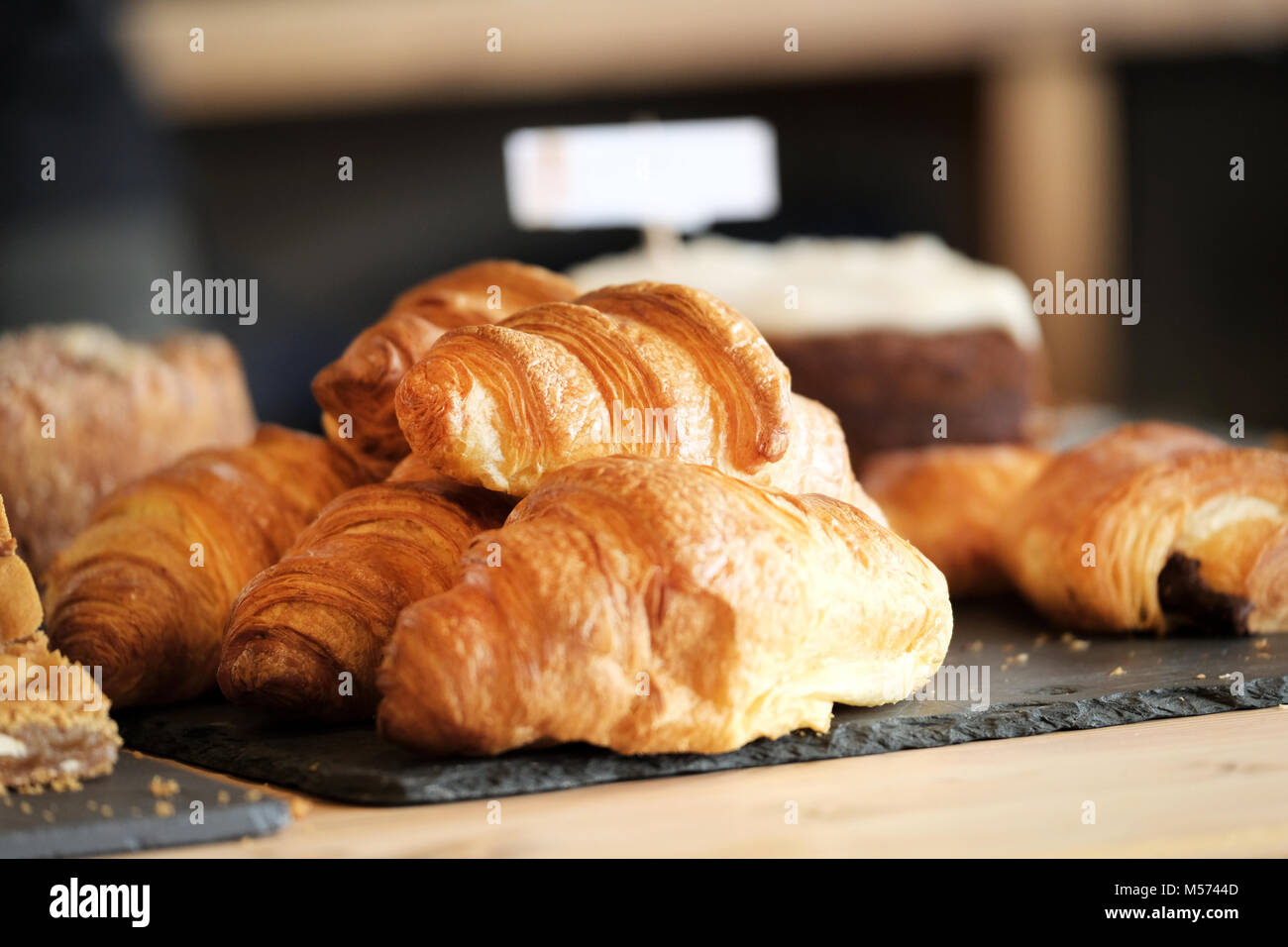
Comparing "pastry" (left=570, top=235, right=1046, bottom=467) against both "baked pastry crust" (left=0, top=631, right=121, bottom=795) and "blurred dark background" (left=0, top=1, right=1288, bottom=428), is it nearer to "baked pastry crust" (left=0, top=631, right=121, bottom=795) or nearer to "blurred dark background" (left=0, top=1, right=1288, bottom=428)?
"baked pastry crust" (left=0, top=631, right=121, bottom=795)

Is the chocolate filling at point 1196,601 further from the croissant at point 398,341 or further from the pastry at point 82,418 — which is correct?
the pastry at point 82,418

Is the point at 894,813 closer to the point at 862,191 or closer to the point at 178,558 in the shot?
the point at 178,558

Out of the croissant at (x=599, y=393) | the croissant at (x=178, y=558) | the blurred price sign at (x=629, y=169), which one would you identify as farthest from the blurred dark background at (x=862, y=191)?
the croissant at (x=599, y=393)

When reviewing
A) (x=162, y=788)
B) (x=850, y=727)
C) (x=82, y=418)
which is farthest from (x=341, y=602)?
(x=82, y=418)

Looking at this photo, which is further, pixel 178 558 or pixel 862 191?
pixel 862 191

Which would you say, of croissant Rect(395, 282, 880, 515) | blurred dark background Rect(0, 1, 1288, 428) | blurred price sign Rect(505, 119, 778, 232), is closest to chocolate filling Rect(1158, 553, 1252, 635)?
croissant Rect(395, 282, 880, 515)
